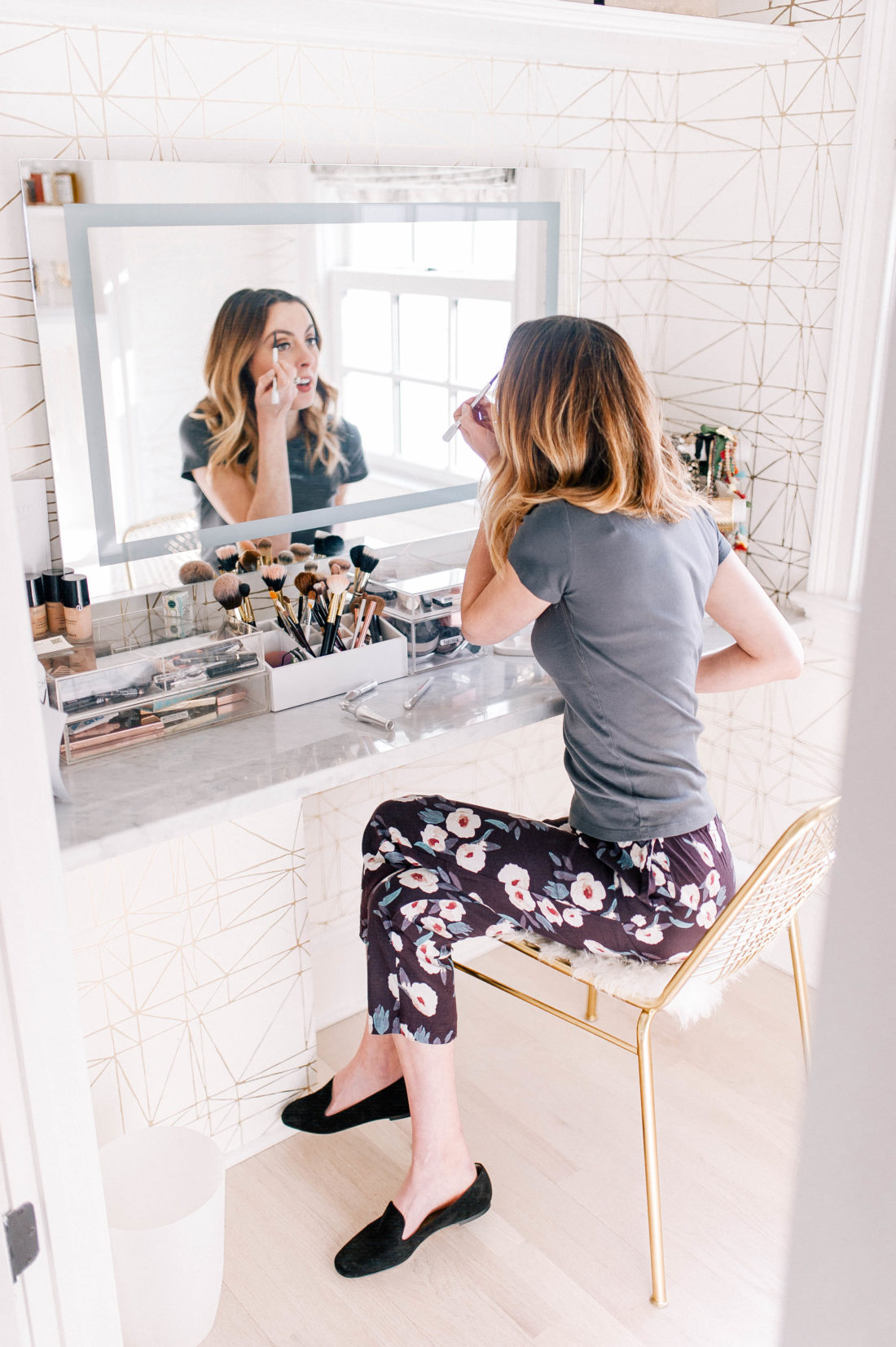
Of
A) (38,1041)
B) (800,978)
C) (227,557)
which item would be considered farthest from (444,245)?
(38,1041)

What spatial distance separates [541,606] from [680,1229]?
102 centimetres

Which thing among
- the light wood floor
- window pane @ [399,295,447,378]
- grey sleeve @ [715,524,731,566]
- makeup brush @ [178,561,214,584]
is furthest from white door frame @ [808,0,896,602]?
makeup brush @ [178,561,214,584]

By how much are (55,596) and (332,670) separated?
1.43ft

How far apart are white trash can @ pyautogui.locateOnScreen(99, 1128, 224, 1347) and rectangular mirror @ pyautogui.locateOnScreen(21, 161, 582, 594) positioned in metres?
0.85

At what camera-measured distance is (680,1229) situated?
1772mm

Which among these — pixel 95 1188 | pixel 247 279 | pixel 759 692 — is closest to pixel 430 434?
pixel 247 279

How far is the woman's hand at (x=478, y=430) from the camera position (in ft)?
5.87

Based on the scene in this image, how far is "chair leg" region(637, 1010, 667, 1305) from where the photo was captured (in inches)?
64.4

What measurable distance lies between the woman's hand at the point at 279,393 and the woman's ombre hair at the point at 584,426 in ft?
1.52

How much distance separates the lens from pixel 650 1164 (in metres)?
1.65

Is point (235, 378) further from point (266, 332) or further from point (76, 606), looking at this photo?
point (76, 606)

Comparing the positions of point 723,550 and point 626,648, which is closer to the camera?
point 626,648

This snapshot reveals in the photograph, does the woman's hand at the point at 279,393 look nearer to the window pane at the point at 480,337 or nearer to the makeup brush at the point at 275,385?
the makeup brush at the point at 275,385

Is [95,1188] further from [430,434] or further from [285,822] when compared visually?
[430,434]
